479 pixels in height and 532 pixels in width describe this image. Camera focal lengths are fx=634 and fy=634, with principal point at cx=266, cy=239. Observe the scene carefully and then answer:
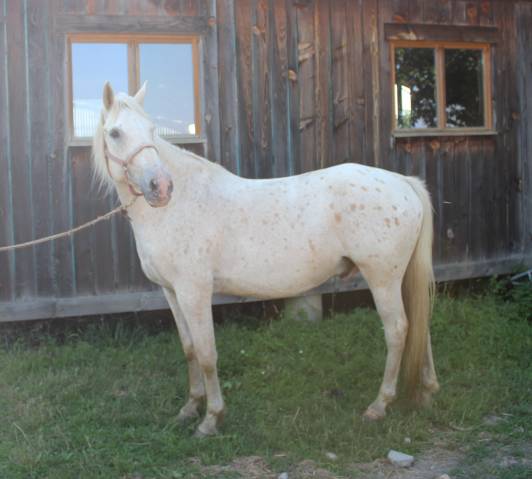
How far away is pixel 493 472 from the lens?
3309mm

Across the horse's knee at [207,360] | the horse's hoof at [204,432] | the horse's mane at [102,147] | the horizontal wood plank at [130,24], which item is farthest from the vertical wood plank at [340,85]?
the horse's hoof at [204,432]

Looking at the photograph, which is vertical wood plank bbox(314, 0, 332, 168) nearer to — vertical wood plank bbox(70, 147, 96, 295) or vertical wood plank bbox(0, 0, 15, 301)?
vertical wood plank bbox(70, 147, 96, 295)

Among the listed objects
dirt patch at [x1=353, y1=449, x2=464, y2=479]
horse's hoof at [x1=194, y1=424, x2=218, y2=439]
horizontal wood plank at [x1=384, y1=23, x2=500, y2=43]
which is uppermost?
horizontal wood plank at [x1=384, y1=23, x2=500, y2=43]

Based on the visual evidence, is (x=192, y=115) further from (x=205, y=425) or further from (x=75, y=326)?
(x=205, y=425)

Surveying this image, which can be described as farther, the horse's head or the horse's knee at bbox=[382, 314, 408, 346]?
the horse's knee at bbox=[382, 314, 408, 346]

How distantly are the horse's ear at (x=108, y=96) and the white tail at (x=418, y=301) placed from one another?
1.92 meters

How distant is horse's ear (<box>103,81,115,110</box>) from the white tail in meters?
1.92

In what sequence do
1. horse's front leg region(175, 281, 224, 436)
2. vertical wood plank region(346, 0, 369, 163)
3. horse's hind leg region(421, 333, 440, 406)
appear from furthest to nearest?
vertical wood plank region(346, 0, 369, 163) < horse's hind leg region(421, 333, 440, 406) < horse's front leg region(175, 281, 224, 436)

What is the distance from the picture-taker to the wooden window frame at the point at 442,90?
642 cm

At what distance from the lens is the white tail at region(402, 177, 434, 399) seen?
3.98m

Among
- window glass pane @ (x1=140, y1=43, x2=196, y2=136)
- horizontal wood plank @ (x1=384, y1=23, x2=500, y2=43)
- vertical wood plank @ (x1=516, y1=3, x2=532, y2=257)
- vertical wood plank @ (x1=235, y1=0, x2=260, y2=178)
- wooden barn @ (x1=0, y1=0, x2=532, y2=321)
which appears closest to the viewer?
wooden barn @ (x1=0, y1=0, x2=532, y2=321)

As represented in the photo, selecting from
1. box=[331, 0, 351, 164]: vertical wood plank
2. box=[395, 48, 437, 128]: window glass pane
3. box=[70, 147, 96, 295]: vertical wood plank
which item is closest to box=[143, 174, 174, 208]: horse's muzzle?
box=[70, 147, 96, 295]: vertical wood plank

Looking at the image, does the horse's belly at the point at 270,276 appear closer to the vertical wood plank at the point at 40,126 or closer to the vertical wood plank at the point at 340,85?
the vertical wood plank at the point at 40,126

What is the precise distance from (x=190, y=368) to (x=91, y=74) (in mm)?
2905
